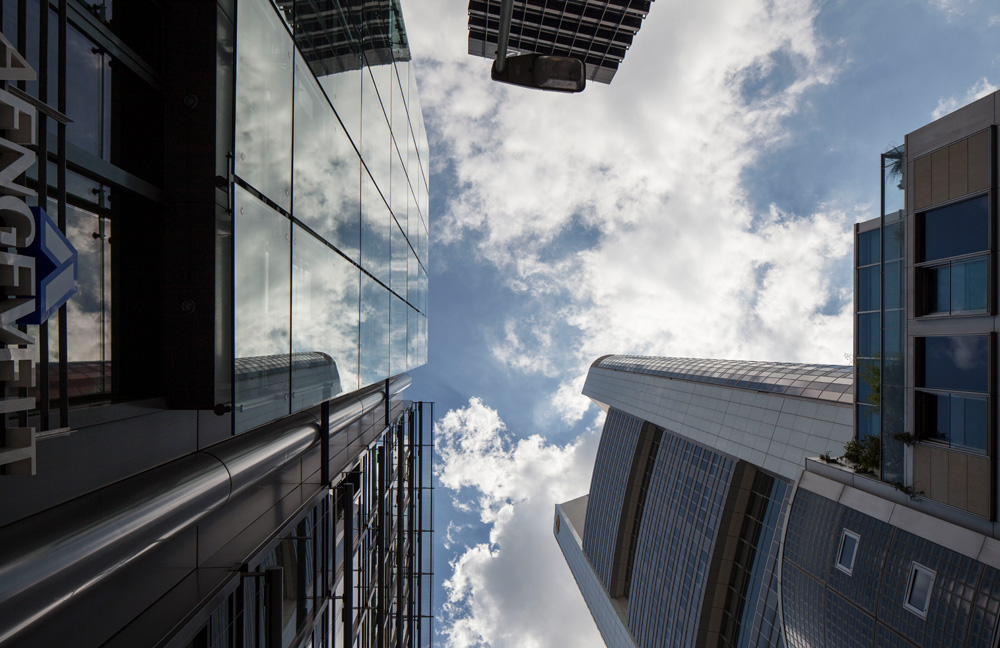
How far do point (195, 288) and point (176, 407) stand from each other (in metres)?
1.95

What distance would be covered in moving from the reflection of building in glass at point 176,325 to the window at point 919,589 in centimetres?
2216

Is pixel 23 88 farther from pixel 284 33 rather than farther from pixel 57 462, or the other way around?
pixel 284 33

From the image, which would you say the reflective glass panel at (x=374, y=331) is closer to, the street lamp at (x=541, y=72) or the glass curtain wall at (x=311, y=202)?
the glass curtain wall at (x=311, y=202)

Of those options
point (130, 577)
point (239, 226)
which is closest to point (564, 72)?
point (239, 226)

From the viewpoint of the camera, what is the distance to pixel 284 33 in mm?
8766

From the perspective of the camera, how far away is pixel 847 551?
20.7 m

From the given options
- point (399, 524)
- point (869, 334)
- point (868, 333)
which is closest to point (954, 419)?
point (869, 334)

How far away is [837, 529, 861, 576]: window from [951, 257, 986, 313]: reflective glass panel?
38.3ft

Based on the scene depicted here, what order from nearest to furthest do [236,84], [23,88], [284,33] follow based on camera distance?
[23,88], [236,84], [284,33]

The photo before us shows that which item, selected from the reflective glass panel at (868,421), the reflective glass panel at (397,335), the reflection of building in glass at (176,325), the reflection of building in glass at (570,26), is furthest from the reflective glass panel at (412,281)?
the reflection of building in glass at (570,26)

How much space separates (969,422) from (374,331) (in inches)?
814

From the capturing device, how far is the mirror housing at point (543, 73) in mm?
7629

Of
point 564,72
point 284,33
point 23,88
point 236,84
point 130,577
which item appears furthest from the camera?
point 284,33

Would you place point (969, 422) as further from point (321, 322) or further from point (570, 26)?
point (570, 26)
